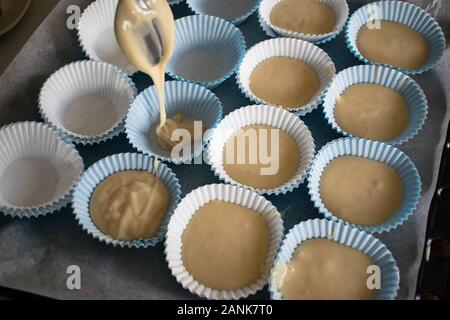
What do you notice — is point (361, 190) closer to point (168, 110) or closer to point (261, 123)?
point (261, 123)

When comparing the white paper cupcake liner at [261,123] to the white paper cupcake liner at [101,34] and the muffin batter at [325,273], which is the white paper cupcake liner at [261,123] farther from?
the white paper cupcake liner at [101,34]

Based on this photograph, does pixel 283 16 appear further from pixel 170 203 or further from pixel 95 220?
pixel 95 220

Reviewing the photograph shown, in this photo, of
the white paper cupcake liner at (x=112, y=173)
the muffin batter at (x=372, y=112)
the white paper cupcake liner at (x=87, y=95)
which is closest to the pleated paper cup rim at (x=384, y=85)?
the muffin batter at (x=372, y=112)

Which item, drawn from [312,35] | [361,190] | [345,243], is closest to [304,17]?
[312,35]

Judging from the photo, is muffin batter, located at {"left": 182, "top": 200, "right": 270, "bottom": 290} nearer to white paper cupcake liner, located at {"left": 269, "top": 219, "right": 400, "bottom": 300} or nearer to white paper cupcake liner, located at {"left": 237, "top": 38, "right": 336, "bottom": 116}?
white paper cupcake liner, located at {"left": 269, "top": 219, "right": 400, "bottom": 300}
